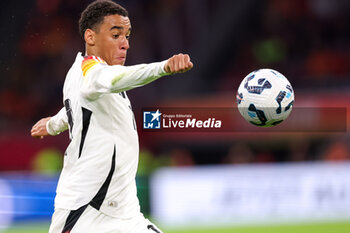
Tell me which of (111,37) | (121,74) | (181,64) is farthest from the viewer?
(111,37)

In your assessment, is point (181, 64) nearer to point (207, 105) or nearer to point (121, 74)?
point (121, 74)

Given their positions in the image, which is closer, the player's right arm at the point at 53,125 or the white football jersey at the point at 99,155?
the white football jersey at the point at 99,155

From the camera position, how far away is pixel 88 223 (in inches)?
147

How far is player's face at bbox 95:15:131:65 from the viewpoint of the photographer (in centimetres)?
403

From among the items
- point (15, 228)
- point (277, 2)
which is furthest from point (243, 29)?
point (15, 228)

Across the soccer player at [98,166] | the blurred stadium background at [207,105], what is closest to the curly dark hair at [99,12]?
the soccer player at [98,166]

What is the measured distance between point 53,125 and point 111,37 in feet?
2.76

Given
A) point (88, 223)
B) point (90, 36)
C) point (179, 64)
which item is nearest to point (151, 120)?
point (90, 36)

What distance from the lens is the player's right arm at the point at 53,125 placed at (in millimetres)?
4428

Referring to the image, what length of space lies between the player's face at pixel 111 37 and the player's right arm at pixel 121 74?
27 centimetres

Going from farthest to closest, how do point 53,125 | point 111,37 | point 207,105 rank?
1. point 207,105
2. point 53,125
3. point 111,37

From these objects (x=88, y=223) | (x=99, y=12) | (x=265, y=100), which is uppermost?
(x=99, y=12)

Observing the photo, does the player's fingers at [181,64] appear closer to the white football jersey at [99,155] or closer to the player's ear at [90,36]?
the white football jersey at [99,155]

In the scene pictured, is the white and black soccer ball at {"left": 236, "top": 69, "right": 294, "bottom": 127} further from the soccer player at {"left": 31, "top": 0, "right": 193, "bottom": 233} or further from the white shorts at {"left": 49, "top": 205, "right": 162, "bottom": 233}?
the white shorts at {"left": 49, "top": 205, "right": 162, "bottom": 233}
